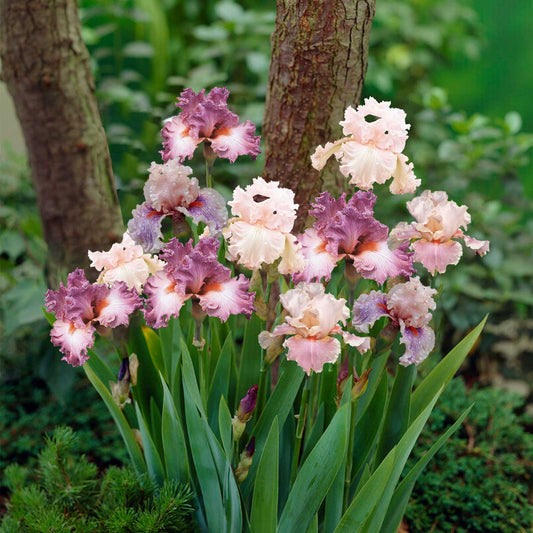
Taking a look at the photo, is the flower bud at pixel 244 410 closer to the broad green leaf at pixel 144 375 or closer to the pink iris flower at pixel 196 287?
the pink iris flower at pixel 196 287

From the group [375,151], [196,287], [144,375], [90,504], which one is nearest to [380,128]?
[375,151]

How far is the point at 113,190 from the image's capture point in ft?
5.94

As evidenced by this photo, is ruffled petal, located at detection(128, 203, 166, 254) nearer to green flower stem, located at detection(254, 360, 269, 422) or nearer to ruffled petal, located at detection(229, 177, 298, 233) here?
ruffled petal, located at detection(229, 177, 298, 233)

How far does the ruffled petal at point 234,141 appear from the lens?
109 cm

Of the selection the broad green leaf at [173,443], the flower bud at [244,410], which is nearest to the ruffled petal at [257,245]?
the flower bud at [244,410]

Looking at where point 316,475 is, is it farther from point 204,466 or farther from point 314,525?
point 204,466

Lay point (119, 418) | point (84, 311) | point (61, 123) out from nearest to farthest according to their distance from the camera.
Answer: point (84, 311), point (119, 418), point (61, 123)

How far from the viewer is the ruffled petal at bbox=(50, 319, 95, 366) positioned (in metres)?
0.99

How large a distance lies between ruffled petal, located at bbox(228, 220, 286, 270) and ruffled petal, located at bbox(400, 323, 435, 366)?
233 mm

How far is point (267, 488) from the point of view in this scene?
3.38 feet

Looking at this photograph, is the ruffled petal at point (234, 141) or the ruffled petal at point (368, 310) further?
the ruffled petal at point (234, 141)

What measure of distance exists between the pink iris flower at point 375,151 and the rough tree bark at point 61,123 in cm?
90

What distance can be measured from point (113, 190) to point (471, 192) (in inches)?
63.6

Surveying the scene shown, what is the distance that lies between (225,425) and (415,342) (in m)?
0.34
